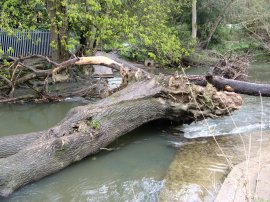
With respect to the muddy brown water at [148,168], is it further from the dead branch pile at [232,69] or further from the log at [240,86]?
the dead branch pile at [232,69]

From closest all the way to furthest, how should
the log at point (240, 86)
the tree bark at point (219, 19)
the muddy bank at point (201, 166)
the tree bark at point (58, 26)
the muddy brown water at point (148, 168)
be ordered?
the muddy bank at point (201, 166) → the muddy brown water at point (148, 168) → the log at point (240, 86) → the tree bark at point (58, 26) → the tree bark at point (219, 19)

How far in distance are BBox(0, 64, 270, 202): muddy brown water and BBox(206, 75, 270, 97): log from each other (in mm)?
948

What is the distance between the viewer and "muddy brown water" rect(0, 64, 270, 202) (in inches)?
217

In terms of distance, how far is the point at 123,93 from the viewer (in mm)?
8000

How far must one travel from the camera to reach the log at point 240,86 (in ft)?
26.5

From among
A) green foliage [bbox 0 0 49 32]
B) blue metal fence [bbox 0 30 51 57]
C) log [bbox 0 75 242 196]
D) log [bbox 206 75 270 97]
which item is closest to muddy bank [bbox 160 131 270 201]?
log [bbox 0 75 242 196]

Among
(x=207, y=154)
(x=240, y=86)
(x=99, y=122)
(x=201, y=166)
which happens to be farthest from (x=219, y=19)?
(x=201, y=166)

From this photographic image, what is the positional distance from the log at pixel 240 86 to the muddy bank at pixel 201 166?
0.92 metres

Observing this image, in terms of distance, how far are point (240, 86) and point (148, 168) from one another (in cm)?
302

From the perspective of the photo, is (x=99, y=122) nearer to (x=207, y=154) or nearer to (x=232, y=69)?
(x=207, y=154)

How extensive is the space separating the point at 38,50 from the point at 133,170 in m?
9.50

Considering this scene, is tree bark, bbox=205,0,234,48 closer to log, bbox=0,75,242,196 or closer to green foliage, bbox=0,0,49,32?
green foliage, bbox=0,0,49,32

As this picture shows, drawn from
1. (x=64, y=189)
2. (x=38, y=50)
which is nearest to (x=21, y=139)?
(x=64, y=189)

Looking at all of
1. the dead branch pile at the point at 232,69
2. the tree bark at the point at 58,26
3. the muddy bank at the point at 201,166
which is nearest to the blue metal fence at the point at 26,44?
the tree bark at the point at 58,26
